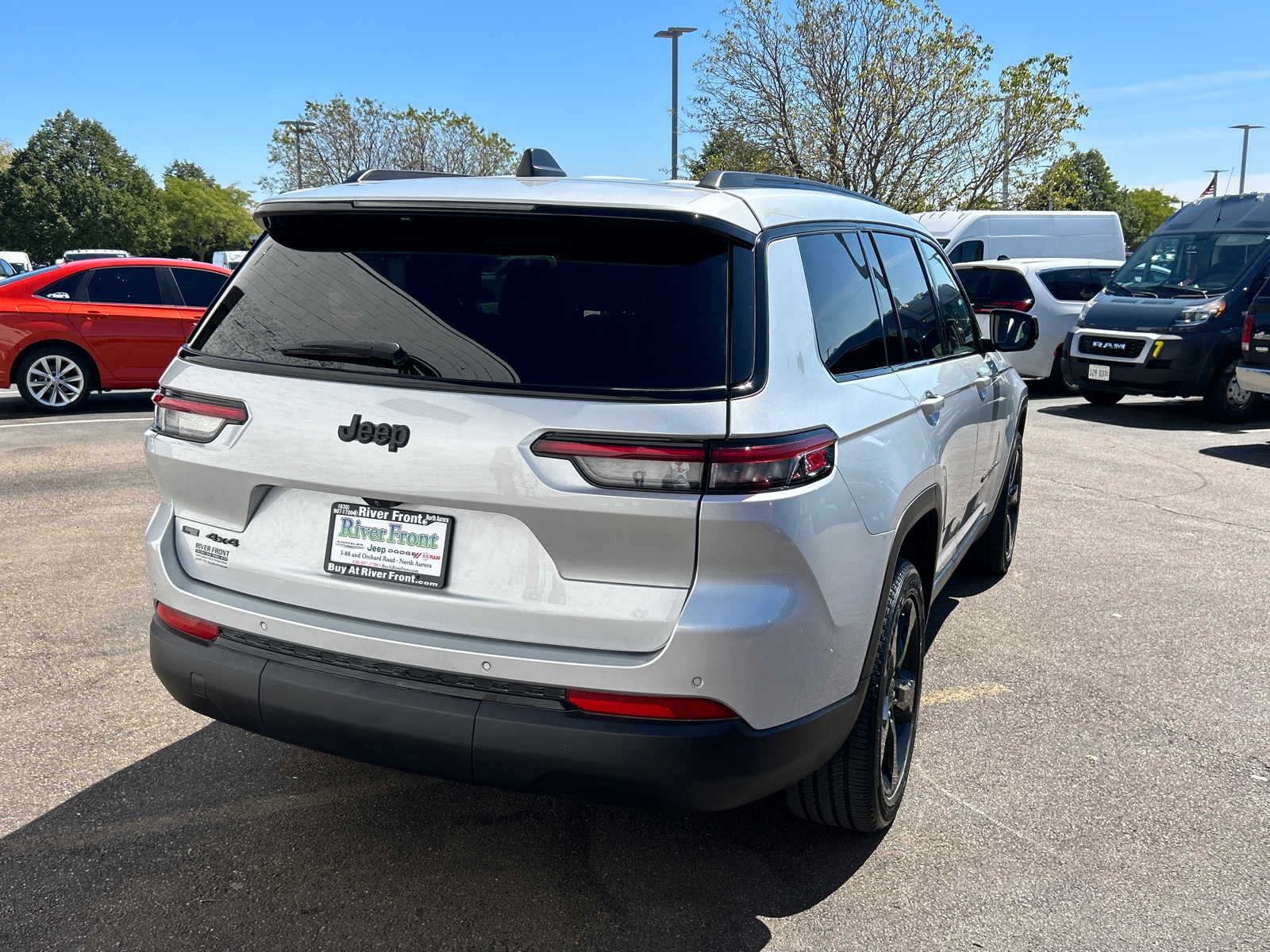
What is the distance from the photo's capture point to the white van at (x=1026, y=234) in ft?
68.2

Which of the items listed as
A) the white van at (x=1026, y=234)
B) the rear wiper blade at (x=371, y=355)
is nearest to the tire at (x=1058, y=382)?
the white van at (x=1026, y=234)

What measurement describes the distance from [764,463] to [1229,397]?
38.4 feet

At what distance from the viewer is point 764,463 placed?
2.31 meters

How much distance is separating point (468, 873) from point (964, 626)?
291cm

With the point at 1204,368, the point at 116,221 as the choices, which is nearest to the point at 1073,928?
the point at 1204,368

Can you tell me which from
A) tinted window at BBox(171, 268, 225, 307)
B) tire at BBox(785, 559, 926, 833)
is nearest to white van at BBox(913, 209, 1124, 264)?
tinted window at BBox(171, 268, 225, 307)

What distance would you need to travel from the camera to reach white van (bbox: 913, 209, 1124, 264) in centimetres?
2078

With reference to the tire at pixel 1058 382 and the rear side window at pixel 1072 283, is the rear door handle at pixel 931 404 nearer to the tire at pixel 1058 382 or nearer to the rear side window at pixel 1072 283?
the tire at pixel 1058 382

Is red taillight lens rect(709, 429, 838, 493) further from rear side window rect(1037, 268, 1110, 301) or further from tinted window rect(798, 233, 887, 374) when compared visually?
rear side window rect(1037, 268, 1110, 301)

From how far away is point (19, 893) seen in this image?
2.76 meters

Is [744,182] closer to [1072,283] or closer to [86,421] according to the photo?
[86,421]

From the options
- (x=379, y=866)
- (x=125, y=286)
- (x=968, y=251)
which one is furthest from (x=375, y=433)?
(x=968, y=251)

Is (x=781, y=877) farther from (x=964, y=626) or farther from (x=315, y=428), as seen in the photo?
(x=964, y=626)

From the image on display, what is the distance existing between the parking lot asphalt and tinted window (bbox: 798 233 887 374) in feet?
4.57
